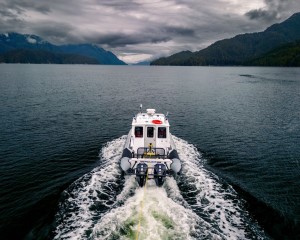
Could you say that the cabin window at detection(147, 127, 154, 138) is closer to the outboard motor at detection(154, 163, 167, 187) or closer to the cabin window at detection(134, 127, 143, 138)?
the cabin window at detection(134, 127, 143, 138)

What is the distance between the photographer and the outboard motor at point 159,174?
19.9m

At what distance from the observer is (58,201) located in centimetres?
1939

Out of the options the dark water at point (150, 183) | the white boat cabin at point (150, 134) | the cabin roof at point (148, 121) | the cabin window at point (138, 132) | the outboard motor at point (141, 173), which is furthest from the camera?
the cabin window at point (138, 132)

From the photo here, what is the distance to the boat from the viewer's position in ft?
66.4

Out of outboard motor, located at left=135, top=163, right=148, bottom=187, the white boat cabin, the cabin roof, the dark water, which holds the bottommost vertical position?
the dark water

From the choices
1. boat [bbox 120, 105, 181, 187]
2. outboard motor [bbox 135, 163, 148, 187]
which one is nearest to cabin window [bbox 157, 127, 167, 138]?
boat [bbox 120, 105, 181, 187]

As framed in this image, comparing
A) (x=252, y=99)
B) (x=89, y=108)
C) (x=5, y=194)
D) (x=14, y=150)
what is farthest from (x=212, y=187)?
(x=252, y=99)

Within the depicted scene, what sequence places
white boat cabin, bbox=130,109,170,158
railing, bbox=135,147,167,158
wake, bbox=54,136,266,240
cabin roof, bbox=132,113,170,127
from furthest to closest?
cabin roof, bbox=132,113,170,127, white boat cabin, bbox=130,109,170,158, railing, bbox=135,147,167,158, wake, bbox=54,136,266,240

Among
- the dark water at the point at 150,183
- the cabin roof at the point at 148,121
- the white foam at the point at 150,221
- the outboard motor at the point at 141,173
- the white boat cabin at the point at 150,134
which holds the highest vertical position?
the cabin roof at the point at 148,121

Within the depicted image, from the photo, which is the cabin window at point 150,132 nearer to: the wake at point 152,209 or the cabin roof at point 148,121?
the cabin roof at point 148,121

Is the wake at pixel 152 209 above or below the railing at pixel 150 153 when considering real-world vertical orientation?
below

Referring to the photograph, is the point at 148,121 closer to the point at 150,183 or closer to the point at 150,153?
the point at 150,153

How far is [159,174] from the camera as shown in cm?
1989

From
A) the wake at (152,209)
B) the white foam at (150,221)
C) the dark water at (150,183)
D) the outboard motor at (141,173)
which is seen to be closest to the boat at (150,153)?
the outboard motor at (141,173)
